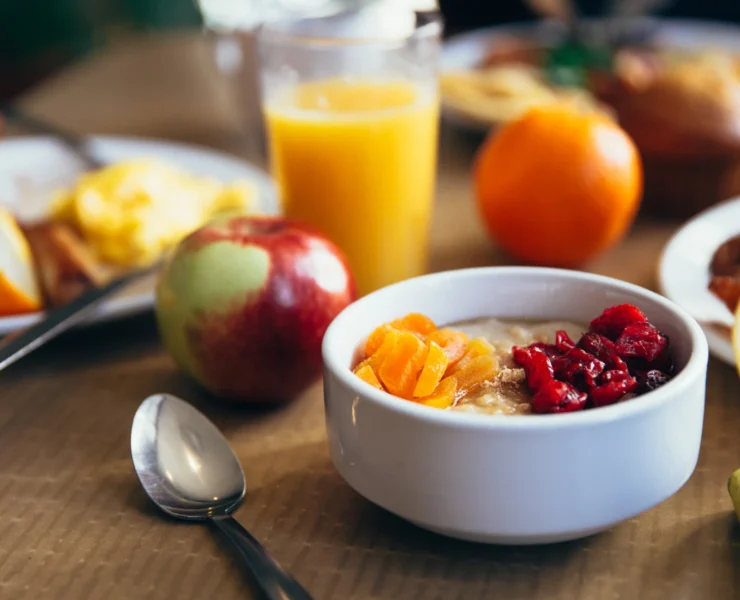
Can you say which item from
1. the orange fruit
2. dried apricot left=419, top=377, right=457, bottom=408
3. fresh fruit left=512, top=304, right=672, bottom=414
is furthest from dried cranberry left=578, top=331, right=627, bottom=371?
the orange fruit

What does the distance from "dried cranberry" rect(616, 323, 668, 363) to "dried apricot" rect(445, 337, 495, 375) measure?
0.11 meters

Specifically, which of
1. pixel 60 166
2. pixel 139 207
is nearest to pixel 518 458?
pixel 139 207

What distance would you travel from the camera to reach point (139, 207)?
123 cm

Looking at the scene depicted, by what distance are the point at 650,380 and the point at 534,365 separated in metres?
0.09

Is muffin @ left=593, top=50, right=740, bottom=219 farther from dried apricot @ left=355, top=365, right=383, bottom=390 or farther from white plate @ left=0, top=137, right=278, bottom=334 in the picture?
dried apricot @ left=355, top=365, right=383, bottom=390

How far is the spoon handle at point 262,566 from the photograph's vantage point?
24.3 inches

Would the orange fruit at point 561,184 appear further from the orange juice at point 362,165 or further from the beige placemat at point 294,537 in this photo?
the beige placemat at point 294,537

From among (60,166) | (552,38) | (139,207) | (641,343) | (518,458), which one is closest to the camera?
(518,458)

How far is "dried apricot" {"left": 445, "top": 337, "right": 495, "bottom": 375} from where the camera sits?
2.38ft

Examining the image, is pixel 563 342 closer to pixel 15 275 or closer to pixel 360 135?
pixel 360 135

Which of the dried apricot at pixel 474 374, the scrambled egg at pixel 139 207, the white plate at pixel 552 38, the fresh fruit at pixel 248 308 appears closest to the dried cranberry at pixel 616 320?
the dried apricot at pixel 474 374

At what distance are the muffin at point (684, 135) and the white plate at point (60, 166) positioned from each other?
58cm

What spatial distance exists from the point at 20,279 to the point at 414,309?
503 millimetres

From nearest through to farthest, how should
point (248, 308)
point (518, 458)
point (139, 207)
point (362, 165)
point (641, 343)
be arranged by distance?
point (518, 458), point (641, 343), point (248, 308), point (362, 165), point (139, 207)
